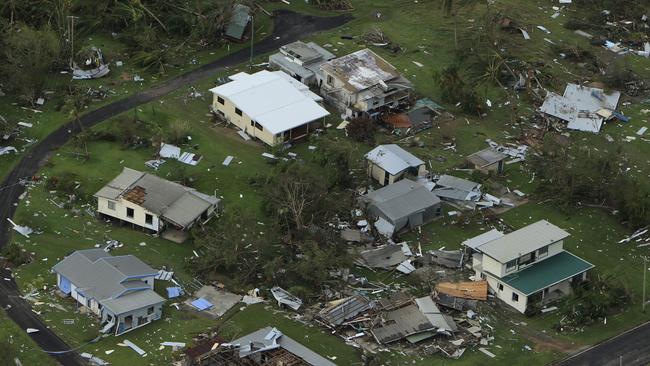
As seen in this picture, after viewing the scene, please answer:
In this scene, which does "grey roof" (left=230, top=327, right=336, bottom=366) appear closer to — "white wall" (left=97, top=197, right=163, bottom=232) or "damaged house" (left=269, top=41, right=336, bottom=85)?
"white wall" (left=97, top=197, right=163, bottom=232)

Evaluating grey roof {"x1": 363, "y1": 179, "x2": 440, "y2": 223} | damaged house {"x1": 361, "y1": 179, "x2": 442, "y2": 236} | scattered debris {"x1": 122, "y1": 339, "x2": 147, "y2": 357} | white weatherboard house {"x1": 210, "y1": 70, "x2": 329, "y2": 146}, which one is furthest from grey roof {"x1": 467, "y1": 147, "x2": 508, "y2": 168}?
scattered debris {"x1": 122, "y1": 339, "x2": 147, "y2": 357}

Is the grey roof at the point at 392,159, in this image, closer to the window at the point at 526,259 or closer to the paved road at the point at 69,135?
the window at the point at 526,259

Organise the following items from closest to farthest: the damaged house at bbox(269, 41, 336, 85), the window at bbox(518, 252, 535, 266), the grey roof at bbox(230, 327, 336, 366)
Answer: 1. the grey roof at bbox(230, 327, 336, 366)
2. the window at bbox(518, 252, 535, 266)
3. the damaged house at bbox(269, 41, 336, 85)

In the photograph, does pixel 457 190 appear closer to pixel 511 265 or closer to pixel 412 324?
pixel 511 265

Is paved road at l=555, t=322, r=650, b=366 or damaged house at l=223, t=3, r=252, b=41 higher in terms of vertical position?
damaged house at l=223, t=3, r=252, b=41

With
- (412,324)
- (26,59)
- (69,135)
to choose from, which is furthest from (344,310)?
(26,59)

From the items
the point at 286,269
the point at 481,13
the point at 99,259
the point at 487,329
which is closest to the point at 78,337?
the point at 99,259
